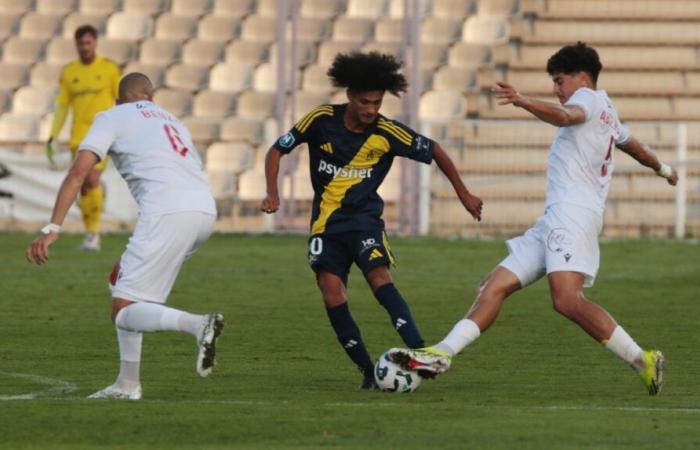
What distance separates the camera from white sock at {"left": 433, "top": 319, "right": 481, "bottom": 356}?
8.92m

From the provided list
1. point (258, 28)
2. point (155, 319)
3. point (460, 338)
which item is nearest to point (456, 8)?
point (258, 28)

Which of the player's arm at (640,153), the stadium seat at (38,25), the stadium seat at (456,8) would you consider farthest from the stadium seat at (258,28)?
the player's arm at (640,153)

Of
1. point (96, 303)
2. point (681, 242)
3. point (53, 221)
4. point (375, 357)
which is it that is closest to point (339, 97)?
point (681, 242)


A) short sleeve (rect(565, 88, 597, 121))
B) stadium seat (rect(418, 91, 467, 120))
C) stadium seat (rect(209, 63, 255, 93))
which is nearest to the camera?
short sleeve (rect(565, 88, 597, 121))

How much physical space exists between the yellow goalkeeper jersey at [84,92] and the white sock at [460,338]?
10.5 metres

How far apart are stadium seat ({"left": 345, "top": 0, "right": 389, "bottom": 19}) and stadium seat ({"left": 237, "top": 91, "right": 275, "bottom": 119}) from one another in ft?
6.03

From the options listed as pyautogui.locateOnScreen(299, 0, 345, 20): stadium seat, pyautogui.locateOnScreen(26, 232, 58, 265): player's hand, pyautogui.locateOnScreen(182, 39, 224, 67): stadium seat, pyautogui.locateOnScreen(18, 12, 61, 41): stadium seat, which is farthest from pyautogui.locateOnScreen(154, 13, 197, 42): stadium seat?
pyautogui.locateOnScreen(26, 232, 58, 265): player's hand

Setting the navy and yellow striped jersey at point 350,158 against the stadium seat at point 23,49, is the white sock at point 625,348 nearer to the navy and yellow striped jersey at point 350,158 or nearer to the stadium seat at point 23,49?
the navy and yellow striped jersey at point 350,158

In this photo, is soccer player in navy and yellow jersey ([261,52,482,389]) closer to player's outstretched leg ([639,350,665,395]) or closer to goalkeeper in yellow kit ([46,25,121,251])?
player's outstretched leg ([639,350,665,395])

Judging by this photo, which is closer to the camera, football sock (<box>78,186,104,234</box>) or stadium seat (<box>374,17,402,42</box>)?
football sock (<box>78,186,104,234</box>)

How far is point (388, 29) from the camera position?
25938 mm

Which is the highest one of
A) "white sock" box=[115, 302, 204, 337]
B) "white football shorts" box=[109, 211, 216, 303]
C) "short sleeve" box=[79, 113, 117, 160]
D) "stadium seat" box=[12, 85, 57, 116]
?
"stadium seat" box=[12, 85, 57, 116]

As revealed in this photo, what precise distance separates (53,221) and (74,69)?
36.0 feet

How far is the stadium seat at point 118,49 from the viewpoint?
2691 centimetres
